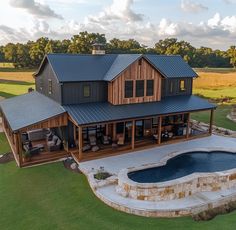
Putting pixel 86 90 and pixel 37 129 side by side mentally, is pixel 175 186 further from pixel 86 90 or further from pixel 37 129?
pixel 37 129

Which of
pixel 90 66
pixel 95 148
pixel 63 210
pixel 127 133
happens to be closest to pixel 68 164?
pixel 95 148

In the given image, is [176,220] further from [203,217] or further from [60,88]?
[60,88]

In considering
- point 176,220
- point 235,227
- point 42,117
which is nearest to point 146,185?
point 176,220

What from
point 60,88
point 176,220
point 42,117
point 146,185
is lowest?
point 176,220

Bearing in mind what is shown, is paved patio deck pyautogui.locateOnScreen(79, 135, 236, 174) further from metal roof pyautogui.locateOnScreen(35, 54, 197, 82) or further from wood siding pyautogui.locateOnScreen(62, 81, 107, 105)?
metal roof pyautogui.locateOnScreen(35, 54, 197, 82)

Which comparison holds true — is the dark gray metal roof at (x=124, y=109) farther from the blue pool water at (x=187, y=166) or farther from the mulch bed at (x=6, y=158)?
the mulch bed at (x=6, y=158)

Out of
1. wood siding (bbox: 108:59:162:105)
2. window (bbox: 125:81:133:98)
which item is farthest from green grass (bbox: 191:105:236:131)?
window (bbox: 125:81:133:98)
